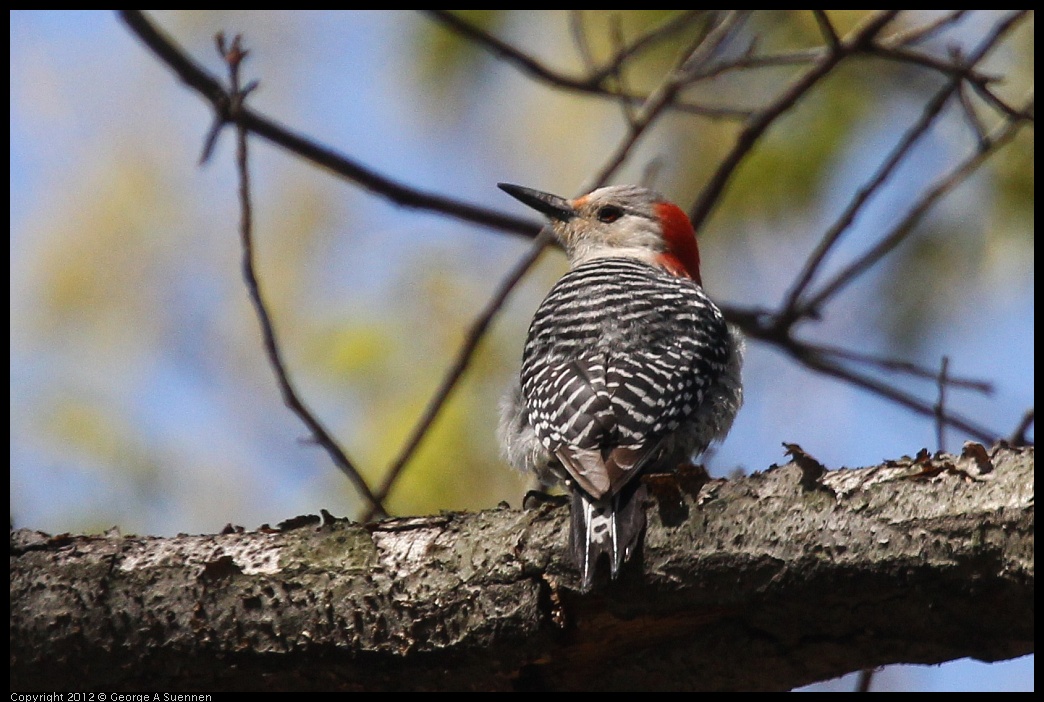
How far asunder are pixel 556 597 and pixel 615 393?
107cm

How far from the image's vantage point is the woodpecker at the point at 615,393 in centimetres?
327

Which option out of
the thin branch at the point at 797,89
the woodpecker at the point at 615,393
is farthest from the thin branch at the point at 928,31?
the woodpecker at the point at 615,393

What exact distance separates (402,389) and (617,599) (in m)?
4.14

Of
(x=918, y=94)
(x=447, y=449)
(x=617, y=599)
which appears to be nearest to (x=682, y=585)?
(x=617, y=599)

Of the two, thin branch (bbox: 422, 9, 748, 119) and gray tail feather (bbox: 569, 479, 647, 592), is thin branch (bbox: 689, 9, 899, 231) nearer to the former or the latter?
thin branch (bbox: 422, 9, 748, 119)

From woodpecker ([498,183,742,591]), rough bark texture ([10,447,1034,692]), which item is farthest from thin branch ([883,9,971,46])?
rough bark texture ([10,447,1034,692])

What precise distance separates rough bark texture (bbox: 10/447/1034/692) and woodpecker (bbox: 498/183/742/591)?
0.12 meters

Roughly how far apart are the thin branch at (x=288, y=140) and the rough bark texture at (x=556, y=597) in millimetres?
2148

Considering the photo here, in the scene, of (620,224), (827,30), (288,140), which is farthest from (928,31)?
(288,140)

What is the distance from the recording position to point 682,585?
2988 millimetres

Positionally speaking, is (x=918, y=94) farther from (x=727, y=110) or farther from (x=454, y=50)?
(x=454, y=50)

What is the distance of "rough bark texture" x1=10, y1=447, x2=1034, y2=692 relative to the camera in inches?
112

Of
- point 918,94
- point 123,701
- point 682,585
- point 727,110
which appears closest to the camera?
point 682,585

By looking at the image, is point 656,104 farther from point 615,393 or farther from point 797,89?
point 615,393
